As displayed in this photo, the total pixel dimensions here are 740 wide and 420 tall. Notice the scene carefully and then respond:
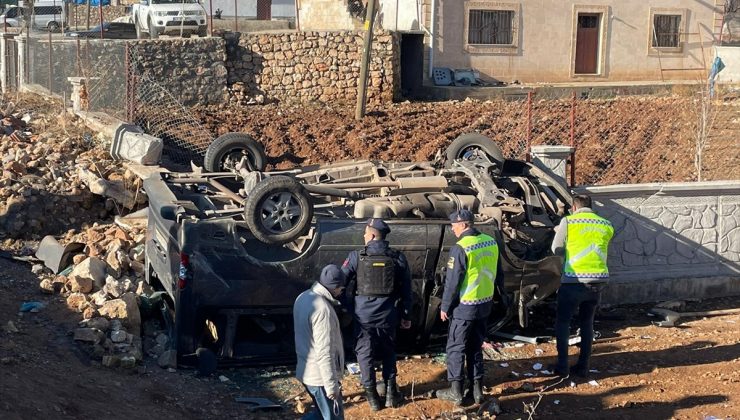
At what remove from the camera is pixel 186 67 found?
906 inches

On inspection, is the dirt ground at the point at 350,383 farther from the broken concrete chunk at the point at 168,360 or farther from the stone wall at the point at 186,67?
the stone wall at the point at 186,67

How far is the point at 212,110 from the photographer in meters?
22.2

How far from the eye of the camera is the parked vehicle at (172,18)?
1025 inches

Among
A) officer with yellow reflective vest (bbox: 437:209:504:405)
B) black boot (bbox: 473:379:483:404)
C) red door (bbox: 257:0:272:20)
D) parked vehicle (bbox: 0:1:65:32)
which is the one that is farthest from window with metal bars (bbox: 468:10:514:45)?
black boot (bbox: 473:379:483:404)

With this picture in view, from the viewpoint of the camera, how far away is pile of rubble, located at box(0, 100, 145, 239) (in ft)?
39.3

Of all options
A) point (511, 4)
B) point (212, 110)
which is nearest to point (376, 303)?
point (212, 110)

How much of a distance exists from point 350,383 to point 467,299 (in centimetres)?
128

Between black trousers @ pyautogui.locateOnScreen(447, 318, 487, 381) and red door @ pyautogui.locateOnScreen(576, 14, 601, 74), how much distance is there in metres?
23.9

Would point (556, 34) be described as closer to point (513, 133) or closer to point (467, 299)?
point (513, 133)

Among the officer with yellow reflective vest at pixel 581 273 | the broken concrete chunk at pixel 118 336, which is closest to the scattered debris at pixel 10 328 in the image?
the broken concrete chunk at pixel 118 336

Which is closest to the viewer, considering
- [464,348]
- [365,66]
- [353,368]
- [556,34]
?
[464,348]

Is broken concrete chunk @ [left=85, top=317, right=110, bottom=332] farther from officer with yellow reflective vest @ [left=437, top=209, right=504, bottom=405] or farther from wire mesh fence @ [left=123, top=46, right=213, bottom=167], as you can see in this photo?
wire mesh fence @ [left=123, top=46, right=213, bottom=167]

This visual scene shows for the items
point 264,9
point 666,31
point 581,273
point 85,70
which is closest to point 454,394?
point 581,273

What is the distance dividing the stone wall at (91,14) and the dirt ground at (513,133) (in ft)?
65.8
